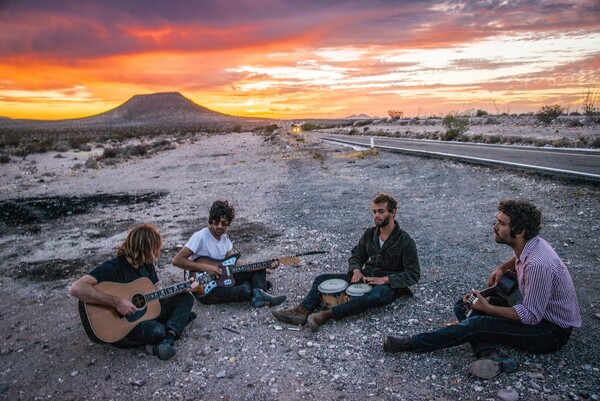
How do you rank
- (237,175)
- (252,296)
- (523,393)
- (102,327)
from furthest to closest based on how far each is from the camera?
(237,175) < (252,296) < (102,327) < (523,393)

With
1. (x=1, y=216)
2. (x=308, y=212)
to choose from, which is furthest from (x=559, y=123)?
(x=1, y=216)

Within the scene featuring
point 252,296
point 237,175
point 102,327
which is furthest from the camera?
point 237,175

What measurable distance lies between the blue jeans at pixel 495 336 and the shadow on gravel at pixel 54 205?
11.0 metres

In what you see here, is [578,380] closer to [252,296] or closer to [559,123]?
[252,296]

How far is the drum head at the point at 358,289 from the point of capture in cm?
541

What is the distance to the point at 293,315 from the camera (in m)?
5.39

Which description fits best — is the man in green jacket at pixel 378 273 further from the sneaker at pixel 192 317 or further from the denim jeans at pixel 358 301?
the sneaker at pixel 192 317

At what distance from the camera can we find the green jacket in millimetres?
5512

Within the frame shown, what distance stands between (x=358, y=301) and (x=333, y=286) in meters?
0.38

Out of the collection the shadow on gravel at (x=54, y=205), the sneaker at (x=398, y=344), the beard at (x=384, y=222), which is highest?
the beard at (x=384, y=222)

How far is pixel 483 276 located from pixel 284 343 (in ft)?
11.0

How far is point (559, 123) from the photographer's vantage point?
39.1m

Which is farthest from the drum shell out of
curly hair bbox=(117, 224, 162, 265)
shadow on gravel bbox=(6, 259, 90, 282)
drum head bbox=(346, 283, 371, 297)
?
shadow on gravel bbox=(6, 259, 90, 282)

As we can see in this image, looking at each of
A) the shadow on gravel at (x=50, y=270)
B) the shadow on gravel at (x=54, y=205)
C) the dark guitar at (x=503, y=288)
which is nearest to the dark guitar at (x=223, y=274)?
the dark guitar at (x=503, y=288)
